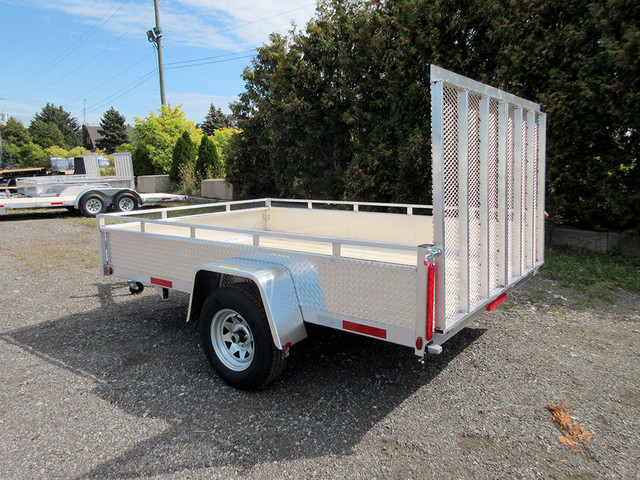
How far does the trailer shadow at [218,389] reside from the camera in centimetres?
275

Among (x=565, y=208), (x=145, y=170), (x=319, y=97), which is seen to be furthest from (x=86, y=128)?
(x=565, y=208)

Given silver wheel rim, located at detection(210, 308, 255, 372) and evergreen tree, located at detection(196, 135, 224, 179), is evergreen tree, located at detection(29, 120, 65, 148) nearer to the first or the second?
evergreen tree, located at detection(196, 135, 224, 179)

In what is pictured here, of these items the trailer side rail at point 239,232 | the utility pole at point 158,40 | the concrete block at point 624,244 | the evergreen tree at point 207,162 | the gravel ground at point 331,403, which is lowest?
the gravel ground at point 331,403

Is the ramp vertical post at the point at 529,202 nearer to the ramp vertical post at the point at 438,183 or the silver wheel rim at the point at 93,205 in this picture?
the ramp vertical post at the point at 438,183

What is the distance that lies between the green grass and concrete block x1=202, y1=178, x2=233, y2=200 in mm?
11218

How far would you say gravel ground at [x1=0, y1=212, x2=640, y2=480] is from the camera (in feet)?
8.63

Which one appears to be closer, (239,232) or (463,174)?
(463,174)

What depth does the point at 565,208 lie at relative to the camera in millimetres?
7621

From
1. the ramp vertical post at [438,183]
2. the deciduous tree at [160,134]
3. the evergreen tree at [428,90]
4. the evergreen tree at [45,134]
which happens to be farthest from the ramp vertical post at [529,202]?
the evergreen tree at [45,134]

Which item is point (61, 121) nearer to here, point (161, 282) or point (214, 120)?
point (214, 120)

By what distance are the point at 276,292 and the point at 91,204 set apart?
500 inches

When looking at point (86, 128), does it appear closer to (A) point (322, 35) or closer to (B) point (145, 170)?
(B) point (145, 170)

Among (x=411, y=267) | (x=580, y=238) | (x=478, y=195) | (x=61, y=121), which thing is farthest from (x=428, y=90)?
(x=61, y=121)

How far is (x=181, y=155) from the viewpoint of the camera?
20656 millimetres
